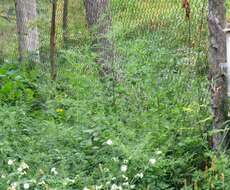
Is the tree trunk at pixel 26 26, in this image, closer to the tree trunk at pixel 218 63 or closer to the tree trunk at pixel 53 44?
the tree trunk at pixel 53 44

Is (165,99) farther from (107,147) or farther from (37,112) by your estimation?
(37,112)

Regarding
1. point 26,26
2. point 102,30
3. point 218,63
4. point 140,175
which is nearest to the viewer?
point 140,175

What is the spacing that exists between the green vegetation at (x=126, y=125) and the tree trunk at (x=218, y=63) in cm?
10

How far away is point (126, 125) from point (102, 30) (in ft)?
6.79

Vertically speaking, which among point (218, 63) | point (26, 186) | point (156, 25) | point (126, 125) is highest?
point (156, 25)

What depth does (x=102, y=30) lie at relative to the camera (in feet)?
22.5

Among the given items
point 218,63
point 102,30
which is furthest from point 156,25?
point 218,63

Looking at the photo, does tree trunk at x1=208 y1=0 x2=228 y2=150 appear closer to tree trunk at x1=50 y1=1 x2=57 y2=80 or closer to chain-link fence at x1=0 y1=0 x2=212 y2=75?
chain-link fence at x1=0 y1=0 x2=212 y2=75

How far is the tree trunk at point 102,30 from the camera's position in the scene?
240 inches

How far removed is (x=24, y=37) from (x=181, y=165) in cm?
845

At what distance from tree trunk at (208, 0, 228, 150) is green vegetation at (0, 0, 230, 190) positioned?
10 cm

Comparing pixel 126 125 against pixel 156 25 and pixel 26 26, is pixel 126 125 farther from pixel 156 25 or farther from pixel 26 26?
pixel 26 26

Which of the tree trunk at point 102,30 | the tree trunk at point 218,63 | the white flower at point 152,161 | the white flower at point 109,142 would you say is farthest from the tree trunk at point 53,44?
the white flower at point 152,161

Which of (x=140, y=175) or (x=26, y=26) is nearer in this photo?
(x=140, y=175)
